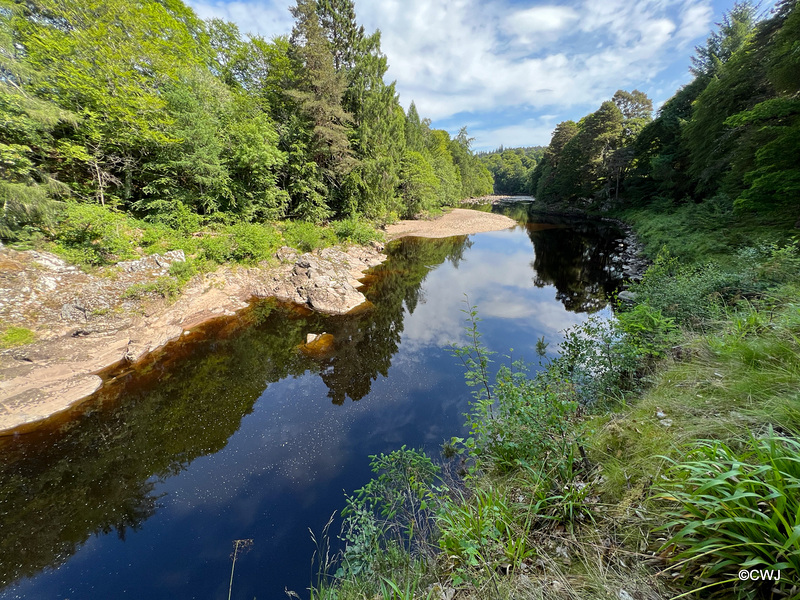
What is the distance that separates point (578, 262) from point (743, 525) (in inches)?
764

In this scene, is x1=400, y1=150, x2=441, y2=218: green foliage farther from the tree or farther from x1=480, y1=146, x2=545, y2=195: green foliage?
x1=480, y1=146, x2=545, y2=195: green foliage

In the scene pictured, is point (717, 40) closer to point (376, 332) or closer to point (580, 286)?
point (580, 286)

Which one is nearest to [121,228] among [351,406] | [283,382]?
[283,382]

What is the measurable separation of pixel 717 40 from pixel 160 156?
1722 inches

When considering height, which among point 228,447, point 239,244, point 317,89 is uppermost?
point 317,89

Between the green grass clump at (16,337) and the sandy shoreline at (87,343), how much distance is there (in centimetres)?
18

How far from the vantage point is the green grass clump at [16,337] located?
7270mm

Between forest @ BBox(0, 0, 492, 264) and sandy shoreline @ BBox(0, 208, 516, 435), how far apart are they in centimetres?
266

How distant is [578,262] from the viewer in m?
18.0

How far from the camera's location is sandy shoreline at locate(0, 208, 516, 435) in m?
6.56

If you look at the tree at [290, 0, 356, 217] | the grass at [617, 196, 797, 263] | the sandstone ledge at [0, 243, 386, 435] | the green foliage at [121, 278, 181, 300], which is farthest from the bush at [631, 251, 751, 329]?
the tree at [290, 0, 356, 217]

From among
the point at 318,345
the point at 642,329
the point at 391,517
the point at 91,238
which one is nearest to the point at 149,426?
the point at 318,345

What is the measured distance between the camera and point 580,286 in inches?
557

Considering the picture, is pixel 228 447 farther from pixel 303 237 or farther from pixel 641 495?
pixel 303 237
